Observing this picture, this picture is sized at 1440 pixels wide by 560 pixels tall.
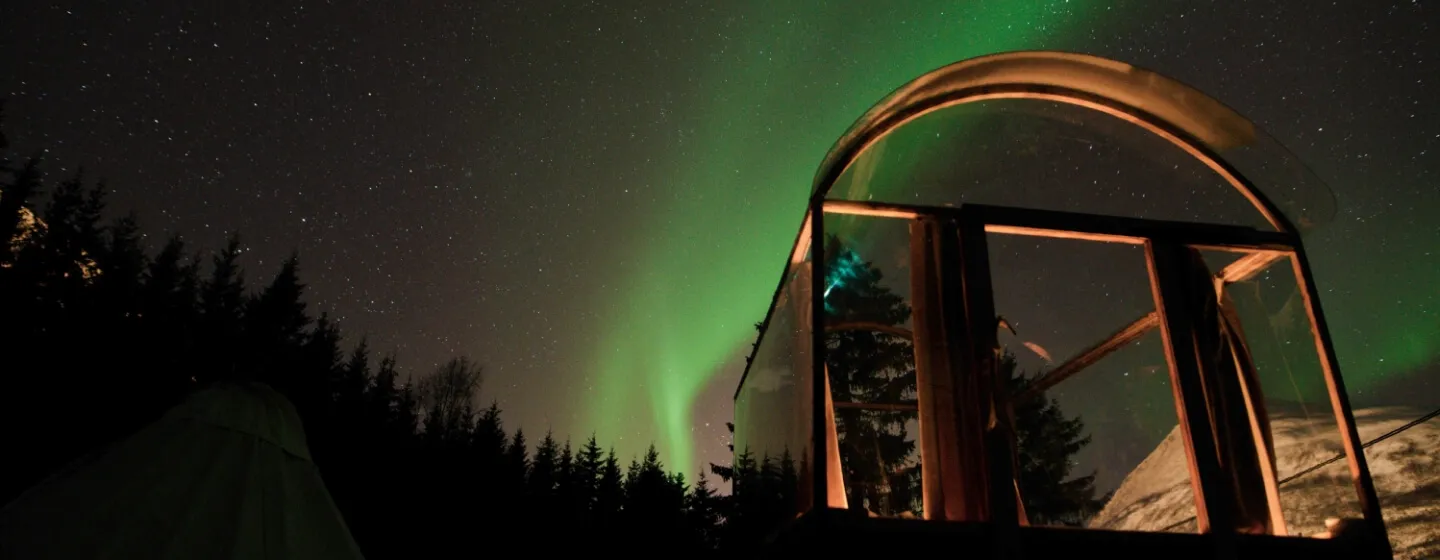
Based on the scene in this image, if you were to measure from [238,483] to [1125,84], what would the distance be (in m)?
6.24

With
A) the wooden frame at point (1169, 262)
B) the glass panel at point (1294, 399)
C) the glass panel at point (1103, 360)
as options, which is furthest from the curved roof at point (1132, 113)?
the glass panel at point (1103, 360)

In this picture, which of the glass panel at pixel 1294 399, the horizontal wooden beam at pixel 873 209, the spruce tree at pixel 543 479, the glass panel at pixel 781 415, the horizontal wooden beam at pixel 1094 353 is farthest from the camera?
the spruce tree at pixel 543 479

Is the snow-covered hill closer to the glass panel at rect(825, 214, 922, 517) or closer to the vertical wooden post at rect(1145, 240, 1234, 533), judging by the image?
the vertical wooden post at rect(1145, 240, 1234, 533)

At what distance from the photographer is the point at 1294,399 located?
184 inches

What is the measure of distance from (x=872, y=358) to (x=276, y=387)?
28614 mm

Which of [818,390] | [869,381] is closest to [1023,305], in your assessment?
[818,390]

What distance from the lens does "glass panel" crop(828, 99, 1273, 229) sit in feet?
15.8

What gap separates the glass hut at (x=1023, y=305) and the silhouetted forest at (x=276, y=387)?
70.8 feet

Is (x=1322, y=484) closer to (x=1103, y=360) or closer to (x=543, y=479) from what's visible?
(x=1103, y=360)

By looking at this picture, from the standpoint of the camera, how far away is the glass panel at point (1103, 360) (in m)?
5.95

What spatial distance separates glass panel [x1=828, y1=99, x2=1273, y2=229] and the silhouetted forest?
72.3 feet

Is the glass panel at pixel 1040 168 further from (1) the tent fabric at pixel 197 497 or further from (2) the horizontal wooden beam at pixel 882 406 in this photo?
(1) the tent fabric at pixel 197 497

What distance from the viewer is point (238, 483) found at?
466 cm

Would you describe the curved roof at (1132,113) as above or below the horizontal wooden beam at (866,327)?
above
